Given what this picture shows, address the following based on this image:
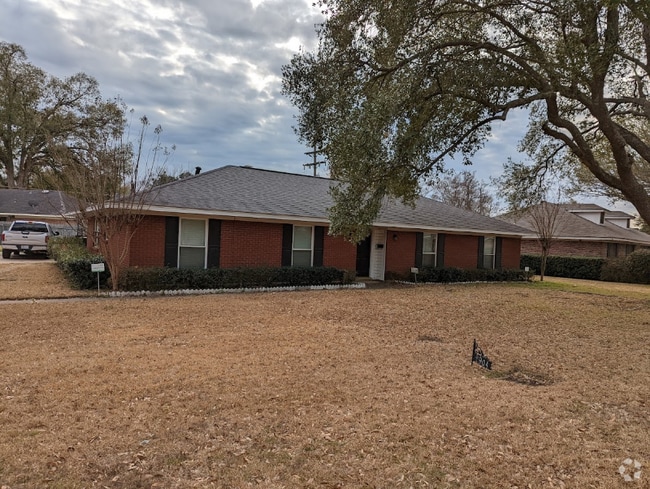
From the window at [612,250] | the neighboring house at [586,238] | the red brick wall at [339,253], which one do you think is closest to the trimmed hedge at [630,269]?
the neighboring house at [586,238]

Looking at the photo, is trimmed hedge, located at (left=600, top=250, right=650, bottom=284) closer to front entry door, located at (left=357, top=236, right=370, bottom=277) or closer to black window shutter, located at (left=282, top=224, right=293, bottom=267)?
front entry door, located at (left=357, top=236, right=370, bottom=277)

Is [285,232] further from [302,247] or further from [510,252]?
[510,252]

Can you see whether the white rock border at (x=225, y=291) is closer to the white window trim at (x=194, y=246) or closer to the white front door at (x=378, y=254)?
the white window trim at (x=194, y=246)

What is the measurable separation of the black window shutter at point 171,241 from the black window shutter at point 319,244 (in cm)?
490

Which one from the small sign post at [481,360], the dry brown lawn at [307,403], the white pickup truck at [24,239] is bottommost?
the dry brown lawn at [307,403]

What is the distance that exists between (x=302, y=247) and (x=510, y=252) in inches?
487

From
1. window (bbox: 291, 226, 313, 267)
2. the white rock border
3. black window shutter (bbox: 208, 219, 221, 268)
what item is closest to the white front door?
the white rock border

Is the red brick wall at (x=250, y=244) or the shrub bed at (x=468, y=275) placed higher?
the red brick wall at (x=250, y=244)

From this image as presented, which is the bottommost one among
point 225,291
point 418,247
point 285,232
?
point 225,291

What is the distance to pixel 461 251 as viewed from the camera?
67.6ft

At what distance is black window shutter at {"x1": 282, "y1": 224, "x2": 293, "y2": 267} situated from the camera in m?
15.2

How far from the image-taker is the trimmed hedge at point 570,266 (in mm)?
25719

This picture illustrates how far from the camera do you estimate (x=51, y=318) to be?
8.39m

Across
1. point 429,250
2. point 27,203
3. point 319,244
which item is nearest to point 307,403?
point 319,244
